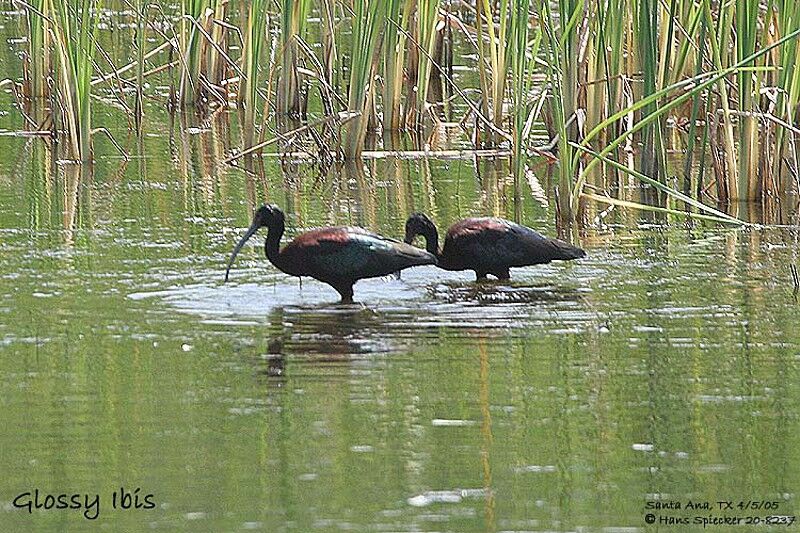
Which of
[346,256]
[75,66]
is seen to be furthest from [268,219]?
[75,66]

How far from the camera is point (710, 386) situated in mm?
6531

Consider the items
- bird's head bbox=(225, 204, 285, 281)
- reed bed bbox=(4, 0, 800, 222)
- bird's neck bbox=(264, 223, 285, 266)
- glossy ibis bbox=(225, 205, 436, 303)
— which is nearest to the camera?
glossy ibis bbox=(225, 205, 436, 303)

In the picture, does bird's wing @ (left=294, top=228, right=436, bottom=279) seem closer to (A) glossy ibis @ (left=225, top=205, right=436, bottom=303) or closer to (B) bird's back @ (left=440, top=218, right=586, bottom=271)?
(A) glossy ibis @ (left=225, top=205, right=436, bottom=303)

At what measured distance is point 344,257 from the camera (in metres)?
8.27

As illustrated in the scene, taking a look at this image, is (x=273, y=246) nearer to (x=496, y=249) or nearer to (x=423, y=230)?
(x=423, y=230)

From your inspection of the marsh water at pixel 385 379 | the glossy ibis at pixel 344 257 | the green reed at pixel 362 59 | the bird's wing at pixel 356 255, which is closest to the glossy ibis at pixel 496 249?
the marsh water at pixel 385 379

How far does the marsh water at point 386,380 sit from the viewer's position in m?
5.24

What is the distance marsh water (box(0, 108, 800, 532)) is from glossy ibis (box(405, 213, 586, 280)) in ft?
0.39

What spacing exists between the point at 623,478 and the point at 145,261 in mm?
4027

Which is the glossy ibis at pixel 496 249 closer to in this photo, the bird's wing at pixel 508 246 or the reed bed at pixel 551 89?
the bird's wing at pixel 508 246

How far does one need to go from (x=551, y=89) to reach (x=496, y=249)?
1.94 m

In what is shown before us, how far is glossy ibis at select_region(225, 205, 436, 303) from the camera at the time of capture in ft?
27.1

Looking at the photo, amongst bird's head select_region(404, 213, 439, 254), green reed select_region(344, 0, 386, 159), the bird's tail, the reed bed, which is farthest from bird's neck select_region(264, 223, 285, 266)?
green reed select_region(344, 0, 386, 159)

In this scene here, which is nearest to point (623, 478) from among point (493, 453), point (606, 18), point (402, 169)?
point (493, 453)
